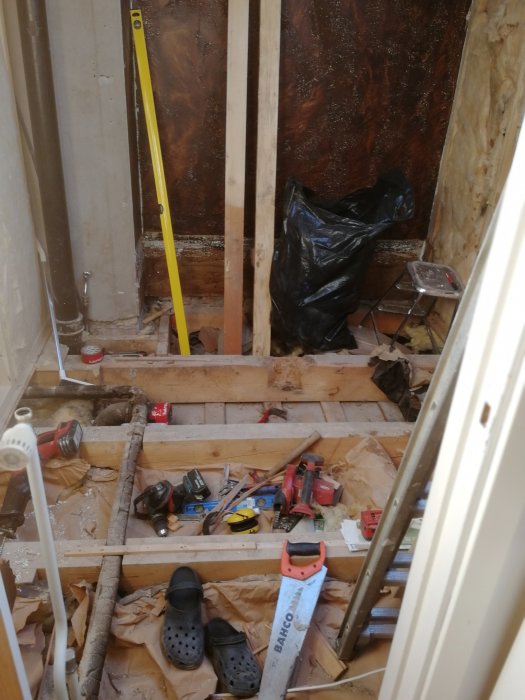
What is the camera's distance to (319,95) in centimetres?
281

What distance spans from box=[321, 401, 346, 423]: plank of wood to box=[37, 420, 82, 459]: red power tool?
1089mm

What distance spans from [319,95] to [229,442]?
73.1 inches

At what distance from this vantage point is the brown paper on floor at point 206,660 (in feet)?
4.64

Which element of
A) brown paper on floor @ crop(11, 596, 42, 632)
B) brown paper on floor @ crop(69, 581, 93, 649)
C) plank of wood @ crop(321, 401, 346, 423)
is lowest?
plank of wood @ crop(321, 401, 346, 423)

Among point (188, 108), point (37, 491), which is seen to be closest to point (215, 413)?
point (188, 108)

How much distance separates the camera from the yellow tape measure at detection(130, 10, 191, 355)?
2418 mm

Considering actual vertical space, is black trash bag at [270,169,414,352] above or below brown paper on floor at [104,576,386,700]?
above

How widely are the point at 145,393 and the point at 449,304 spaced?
1.60 metres

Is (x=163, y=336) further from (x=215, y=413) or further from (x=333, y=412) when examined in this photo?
(x=333, y=412)

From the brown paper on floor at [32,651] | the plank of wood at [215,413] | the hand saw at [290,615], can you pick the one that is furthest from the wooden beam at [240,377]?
the brown paper on floor at [32,651]

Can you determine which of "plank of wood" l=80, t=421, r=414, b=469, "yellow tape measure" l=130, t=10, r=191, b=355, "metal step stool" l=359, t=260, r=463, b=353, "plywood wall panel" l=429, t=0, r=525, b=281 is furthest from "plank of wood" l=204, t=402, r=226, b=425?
"plywood wall panel" l=429, t=0, r=525, b=281

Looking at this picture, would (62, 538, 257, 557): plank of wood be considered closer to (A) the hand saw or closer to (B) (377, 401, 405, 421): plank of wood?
(A) the hand saw

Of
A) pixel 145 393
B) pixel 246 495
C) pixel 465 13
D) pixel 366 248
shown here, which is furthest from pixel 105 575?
pixel 465 13

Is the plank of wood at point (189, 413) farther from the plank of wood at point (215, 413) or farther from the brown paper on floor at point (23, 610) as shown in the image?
the brown paper on floor at point (23, 610)
